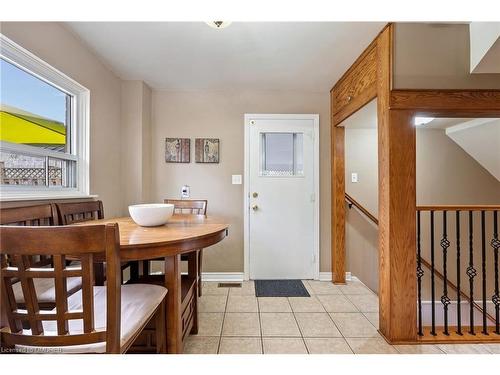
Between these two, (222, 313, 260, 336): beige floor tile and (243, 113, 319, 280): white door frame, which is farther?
(243, 113, 319, 280): white door frame

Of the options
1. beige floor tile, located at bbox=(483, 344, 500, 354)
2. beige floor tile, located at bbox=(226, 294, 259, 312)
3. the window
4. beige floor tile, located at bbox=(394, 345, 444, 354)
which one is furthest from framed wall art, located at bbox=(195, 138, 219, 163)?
beige floor tile, located at bbox=(483, 344, 500, 354)

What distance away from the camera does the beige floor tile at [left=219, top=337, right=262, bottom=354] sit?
1.65 metres

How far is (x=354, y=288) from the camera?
274cm

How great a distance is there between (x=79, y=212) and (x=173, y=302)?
3.72ft

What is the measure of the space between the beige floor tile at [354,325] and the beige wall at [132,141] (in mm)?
2299

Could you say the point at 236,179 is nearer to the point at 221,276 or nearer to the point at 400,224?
the point at 221,276

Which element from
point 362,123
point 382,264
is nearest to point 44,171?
point 382,264

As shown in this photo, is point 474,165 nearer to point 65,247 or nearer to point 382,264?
point 382,264

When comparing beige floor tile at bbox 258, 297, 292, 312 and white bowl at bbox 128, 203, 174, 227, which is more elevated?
white bowl at bbox 128, 203, 174, 227

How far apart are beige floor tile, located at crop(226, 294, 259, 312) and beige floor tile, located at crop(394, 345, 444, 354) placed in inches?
43.3

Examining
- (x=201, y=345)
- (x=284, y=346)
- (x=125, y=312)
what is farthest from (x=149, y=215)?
(x=284, y=346)

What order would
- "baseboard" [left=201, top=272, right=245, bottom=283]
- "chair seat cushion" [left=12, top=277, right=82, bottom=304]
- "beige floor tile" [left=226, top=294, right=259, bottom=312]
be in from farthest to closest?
"baseboard" [left=201, top=272, right=245, bottom=283] < "beige floor tile" [left=226, top=294, right=259, bottom=312] < "chair seat cushion" [left=12, top=277, right=82, bottom=304]

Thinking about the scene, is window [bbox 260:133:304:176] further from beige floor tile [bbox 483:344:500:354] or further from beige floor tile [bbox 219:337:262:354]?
beige floor tile [bbox 483:344:500:354]

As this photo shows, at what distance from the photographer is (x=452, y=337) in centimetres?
179
